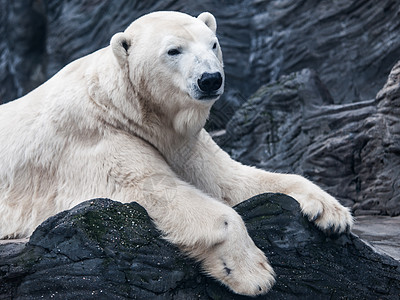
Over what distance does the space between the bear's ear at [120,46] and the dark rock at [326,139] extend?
2.68 metres

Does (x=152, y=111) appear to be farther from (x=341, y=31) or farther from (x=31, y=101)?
(x=341, y=31)

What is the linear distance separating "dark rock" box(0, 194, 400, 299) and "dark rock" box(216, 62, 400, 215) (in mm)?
2370

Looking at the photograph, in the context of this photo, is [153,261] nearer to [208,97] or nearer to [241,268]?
[241,268]

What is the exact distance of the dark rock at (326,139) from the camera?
5500 mm

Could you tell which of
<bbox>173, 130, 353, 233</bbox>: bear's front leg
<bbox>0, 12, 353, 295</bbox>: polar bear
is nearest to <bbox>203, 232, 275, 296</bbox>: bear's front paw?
<bbox>0, 12, 353, 295</bbox>: polar bear

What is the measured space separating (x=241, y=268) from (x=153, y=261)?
423 millimetres

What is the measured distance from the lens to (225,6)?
847 centimetres

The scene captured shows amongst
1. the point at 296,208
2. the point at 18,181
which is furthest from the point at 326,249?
the point at 18,181

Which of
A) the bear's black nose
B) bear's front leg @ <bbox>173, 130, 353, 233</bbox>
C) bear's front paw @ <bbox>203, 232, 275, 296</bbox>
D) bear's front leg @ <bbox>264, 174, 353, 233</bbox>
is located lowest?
bear's front leg @ <bbox>173, 130, 353, 233</bbox>

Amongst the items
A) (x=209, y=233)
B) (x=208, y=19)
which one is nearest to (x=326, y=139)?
(x=208, y=19)

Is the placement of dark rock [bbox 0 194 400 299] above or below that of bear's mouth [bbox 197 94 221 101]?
below

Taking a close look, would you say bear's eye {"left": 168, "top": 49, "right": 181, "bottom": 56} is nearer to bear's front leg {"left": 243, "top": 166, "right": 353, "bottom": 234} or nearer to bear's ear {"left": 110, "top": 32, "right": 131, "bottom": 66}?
bear's ear {"left": 110, "top": 32, "right": 131, "bottom": 66}

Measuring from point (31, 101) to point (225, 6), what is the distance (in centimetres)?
493

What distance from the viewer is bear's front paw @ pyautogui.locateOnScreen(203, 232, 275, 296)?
291cm
